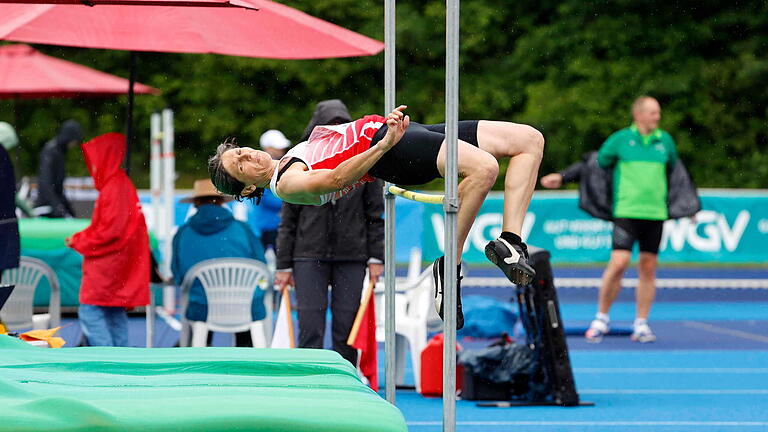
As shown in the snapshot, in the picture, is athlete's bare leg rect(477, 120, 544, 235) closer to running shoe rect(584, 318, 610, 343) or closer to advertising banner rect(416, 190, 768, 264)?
running shoe rect(584, 318, 610, 343)

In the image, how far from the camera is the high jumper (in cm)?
474

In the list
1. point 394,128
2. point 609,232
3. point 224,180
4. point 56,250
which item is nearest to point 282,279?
point 224,180

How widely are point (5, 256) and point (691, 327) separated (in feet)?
25.6

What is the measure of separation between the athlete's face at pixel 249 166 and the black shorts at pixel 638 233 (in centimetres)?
625

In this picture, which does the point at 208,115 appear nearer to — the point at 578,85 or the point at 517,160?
the point at 578,85

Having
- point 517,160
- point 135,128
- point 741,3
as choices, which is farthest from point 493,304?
point 135,128

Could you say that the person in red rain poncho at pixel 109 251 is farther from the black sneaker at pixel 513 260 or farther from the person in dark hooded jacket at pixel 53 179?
the person in dark hooded jacket at pixel 53 179

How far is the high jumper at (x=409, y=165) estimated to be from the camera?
474 centimetres

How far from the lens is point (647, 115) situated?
35.4 feet

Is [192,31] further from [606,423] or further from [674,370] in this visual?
[674,370]

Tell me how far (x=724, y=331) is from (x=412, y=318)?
15.6 feet

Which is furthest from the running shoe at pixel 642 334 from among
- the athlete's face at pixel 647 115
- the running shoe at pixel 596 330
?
the athlete's face at pixel 647 115

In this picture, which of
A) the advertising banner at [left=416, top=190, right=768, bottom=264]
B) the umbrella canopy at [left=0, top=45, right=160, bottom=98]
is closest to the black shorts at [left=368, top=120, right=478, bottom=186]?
the umbrella canopy at [left=0, top=45, right=160, bottom=98]

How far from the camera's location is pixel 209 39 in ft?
25.2
